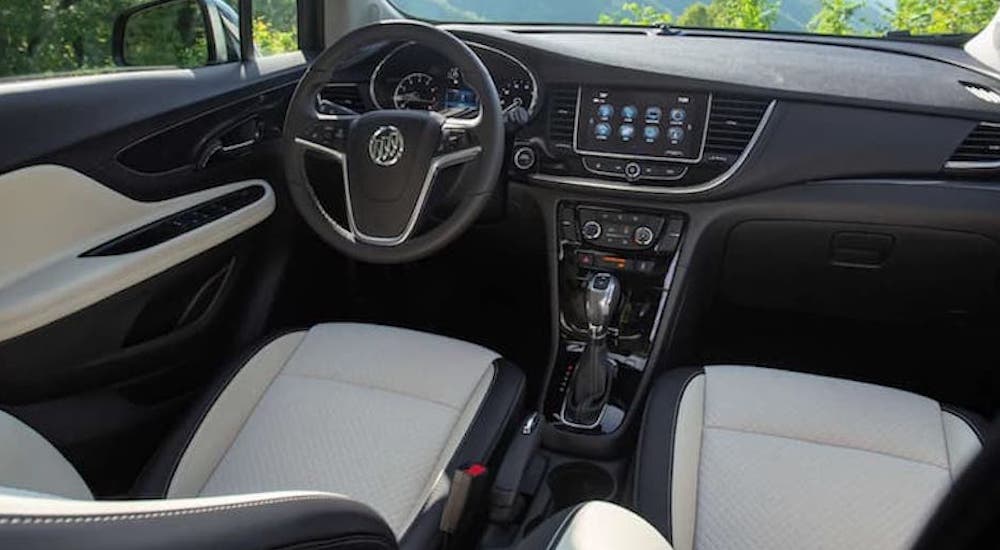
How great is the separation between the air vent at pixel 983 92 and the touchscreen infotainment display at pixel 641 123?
57 centimetres

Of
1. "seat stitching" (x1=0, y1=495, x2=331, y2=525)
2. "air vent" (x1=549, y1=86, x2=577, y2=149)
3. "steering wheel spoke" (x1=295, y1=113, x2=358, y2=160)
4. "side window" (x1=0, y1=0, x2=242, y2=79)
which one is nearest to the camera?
"seat stitching" (x1=0, y1=495, x2=331, y2=525)

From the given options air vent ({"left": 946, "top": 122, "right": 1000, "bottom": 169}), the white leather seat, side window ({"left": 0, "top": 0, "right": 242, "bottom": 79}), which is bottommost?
the white leather seat

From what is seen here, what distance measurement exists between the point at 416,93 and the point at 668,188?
681 millimetres

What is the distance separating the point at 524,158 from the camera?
2.21 meters

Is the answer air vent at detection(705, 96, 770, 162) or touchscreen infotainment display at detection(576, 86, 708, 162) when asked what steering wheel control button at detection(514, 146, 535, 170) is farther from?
air vent at detection(705, 96, 770, 162)

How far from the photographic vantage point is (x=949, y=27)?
2342mm

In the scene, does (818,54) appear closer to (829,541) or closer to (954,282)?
(954,282)

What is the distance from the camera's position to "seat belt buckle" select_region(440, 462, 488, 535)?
148 cm

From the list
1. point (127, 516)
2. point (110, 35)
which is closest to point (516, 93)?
point (110, 35)

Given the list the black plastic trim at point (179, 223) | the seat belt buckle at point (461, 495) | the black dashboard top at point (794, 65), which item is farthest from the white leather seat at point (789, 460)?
the black plastic trim at point (179, 223)

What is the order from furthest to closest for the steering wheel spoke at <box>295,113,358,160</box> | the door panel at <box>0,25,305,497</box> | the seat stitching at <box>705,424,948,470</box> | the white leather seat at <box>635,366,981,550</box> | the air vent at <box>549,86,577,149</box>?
the air vent at <box>549,86,577,149</box> < the steering wheel spoke at <box>295,113,358,160</box> < the door panel at <box>0,25,305,497</box> < the seat stitching at <box>705,424,948,470</box> < the white leather seat at <box>635,366,981,550</box>

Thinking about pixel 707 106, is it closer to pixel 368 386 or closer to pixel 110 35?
pixel 368 386

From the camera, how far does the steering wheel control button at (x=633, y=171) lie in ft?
6.89

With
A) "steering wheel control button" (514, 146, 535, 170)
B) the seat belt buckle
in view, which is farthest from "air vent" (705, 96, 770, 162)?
the seat belt buckle
